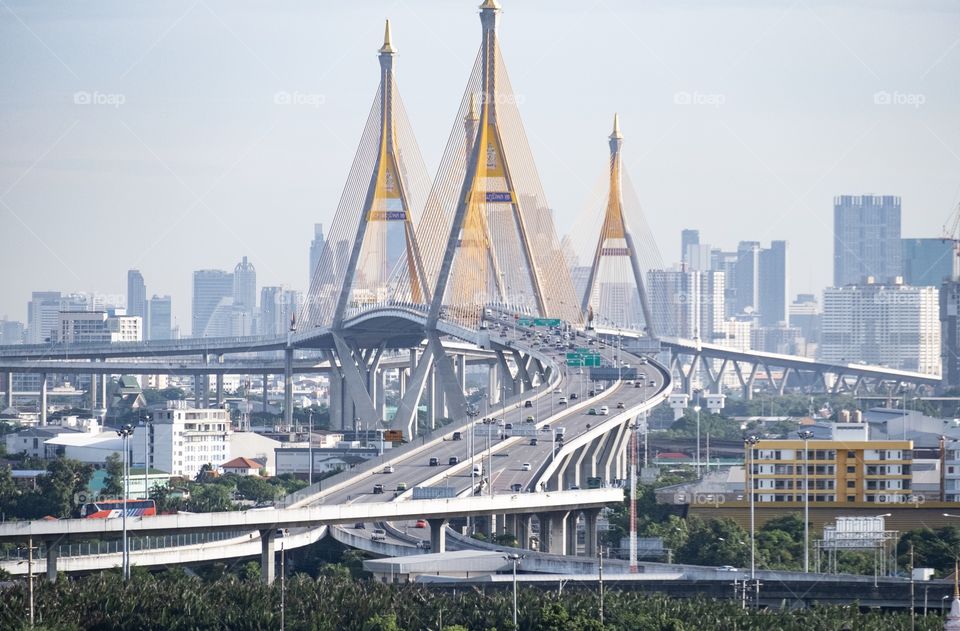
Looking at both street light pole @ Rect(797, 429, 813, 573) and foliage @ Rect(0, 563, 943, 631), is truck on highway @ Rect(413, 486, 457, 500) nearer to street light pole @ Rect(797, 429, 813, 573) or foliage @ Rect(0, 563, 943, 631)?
street light pole @ Rect(797, 429, 813, 573)

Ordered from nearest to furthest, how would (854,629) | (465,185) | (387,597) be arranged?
(854,629) < (387,597) < (465,185)

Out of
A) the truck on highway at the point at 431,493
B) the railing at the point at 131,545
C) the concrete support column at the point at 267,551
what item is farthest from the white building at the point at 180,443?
the concrete support column at the point at 267,551

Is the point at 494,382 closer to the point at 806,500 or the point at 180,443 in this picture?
the point at 180,443

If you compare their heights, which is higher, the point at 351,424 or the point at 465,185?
the point at 465,185

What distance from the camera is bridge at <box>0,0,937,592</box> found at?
48.3 m

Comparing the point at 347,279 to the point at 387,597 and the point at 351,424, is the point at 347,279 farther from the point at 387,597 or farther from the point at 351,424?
the point at 387,597

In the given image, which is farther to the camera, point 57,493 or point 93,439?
point 93,439

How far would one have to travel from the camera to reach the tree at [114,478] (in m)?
62.8

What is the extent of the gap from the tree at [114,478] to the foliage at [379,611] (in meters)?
24.1

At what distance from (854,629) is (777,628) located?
1.16 m

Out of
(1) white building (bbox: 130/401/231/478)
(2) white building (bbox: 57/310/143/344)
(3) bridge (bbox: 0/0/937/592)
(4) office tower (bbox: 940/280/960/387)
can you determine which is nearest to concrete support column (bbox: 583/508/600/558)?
(3) bridge (bbox: 0/0/937/592)

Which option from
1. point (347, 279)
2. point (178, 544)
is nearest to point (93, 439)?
point (347, 279)

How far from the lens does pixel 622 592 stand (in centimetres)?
3884

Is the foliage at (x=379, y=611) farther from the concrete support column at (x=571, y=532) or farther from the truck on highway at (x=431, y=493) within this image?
the concrete support column at (x=571, y=532)
